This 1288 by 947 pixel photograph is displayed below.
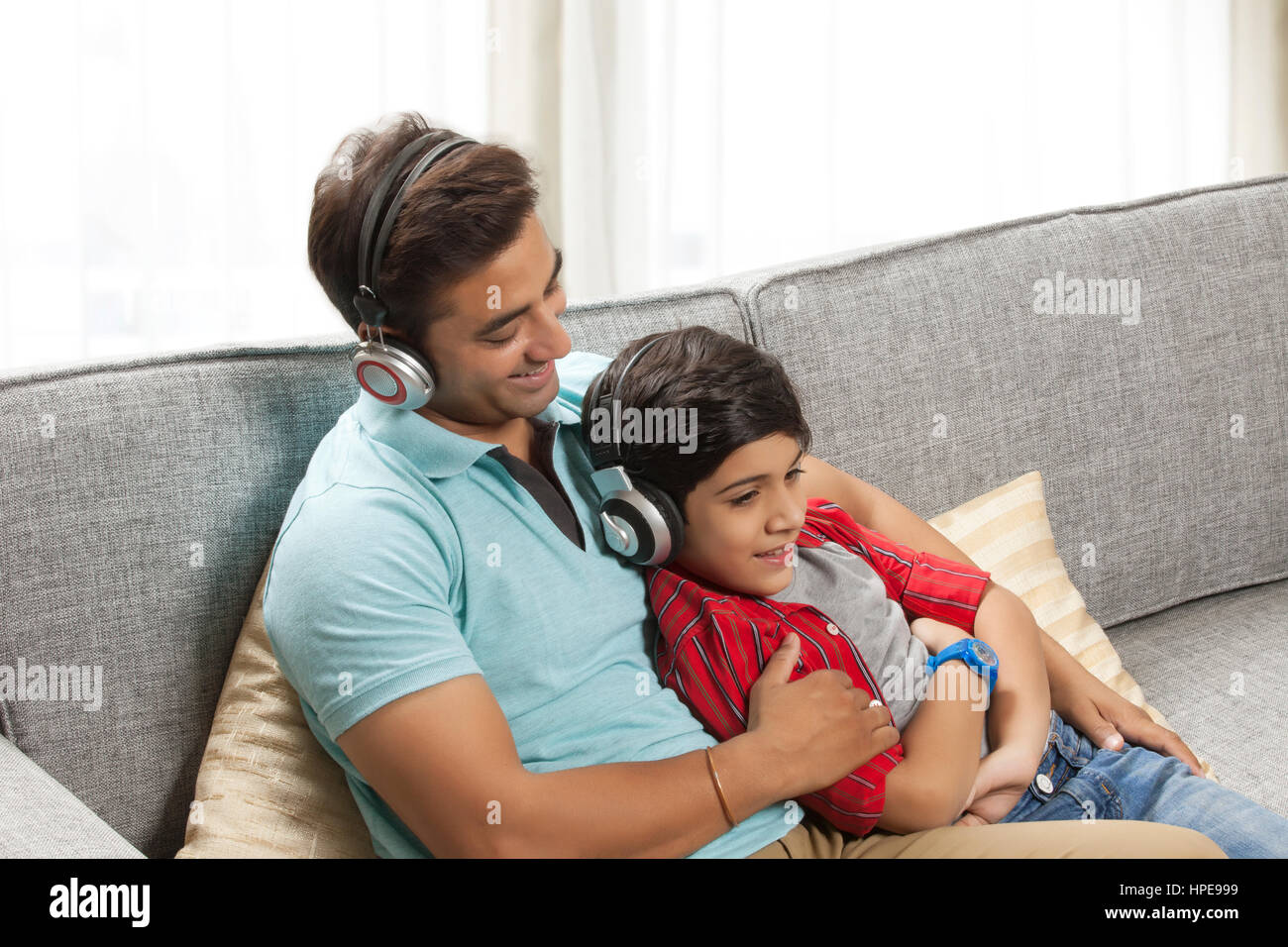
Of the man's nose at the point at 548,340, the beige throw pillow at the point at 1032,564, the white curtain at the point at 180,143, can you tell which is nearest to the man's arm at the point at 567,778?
the man's nose at the point at 548,340

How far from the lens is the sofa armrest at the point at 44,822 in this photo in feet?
3.16

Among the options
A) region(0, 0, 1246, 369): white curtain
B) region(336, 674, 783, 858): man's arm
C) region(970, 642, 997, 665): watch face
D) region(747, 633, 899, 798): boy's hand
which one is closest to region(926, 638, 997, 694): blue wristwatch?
region(970, 642, 997, 665): watch face

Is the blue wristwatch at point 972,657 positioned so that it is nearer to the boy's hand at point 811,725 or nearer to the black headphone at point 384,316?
the boy's hand at point 811,725

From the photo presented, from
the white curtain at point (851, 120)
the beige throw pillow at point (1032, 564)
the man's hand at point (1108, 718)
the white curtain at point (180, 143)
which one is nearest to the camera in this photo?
the man's hand at point (1108, 718)

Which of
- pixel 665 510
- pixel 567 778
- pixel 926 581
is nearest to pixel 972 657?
pixel 926 581

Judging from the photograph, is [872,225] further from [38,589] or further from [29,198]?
[38,589]

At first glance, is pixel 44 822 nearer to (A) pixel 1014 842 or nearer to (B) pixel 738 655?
(B) pixel 738 655

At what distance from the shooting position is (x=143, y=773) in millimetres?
1219

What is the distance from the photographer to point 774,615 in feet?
4.02

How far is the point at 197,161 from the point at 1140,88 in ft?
7.47

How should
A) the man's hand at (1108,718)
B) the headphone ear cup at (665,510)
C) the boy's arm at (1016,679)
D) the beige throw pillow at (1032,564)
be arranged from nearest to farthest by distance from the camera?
1. the headphone ear cup at (665,510)
2. the boy's arm at (1016,679)
3. the man's hand at (1108,718)
4. the beige throw pillow at (1032,564)

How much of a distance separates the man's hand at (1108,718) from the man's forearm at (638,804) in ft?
1.63

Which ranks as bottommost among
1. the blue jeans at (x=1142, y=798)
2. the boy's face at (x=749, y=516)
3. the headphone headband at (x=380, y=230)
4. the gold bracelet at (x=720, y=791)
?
the blue jeans at (x=1142, y=798)

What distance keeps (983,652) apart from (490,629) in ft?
1.72
